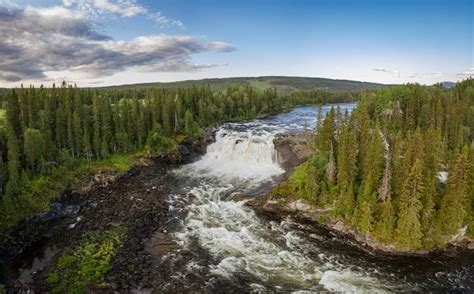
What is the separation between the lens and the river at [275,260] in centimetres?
3266

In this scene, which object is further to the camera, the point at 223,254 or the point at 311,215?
the point at 311,215

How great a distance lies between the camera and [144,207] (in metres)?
53.2

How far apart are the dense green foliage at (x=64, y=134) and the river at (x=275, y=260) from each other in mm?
22045

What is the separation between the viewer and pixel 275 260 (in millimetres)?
37062

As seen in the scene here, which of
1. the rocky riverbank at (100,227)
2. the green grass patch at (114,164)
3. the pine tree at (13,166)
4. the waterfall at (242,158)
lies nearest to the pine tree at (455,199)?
the waterfall at (242,158)

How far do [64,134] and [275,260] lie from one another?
57.3 meters

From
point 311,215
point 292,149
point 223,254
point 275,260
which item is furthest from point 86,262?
point 292,149

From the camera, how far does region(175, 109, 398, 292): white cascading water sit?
33.4 metres

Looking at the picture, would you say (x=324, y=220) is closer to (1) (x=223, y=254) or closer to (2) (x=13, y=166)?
(1) (x=223, y=254)

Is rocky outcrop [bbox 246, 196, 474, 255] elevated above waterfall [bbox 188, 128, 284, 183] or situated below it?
below

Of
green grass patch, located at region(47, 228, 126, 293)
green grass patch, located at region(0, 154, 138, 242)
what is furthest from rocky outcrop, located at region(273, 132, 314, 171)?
green grass patch, located at region(47, 228, 126, 293)

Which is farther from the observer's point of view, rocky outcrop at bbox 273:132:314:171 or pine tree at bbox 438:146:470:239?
rocky outcrop at bbox 273:132:314:171

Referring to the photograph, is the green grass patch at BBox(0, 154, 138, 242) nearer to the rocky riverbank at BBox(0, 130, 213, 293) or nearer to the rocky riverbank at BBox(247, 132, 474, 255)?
the rocky riverbank at BBox(0, 130, 213, 293)

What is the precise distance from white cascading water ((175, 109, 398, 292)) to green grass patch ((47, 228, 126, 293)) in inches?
328
